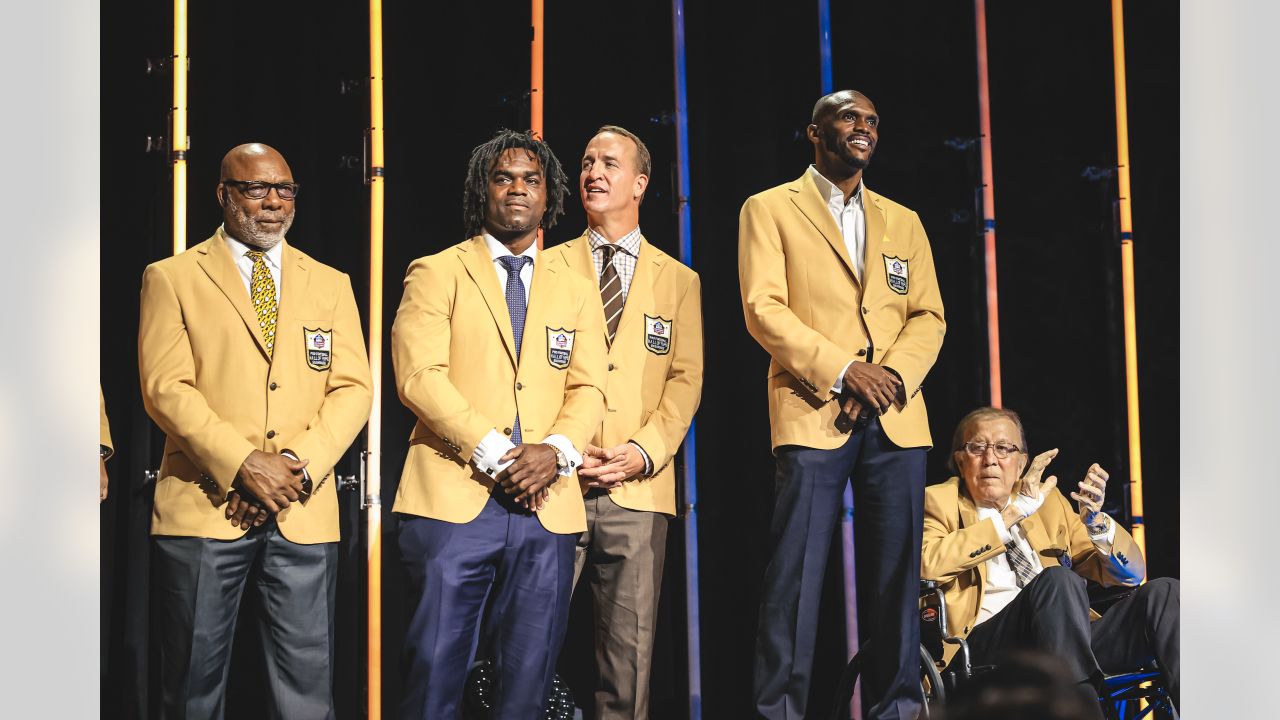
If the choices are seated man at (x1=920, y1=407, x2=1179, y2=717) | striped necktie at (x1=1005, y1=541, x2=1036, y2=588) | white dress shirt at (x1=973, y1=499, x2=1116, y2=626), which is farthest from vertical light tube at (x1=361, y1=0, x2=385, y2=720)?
striped necktie at (x1=1005, y1=541, x2=1036, y2=588)

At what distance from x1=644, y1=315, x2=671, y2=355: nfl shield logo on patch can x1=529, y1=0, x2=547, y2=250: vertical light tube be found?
29.9 inches

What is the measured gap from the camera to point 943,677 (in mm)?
3762

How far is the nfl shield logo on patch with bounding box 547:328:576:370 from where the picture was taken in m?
3.45

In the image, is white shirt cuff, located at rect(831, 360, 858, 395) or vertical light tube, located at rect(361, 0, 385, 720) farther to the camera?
vertical light tube, located at rect(361, 0, 385, 720)

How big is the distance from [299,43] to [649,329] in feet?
4.56

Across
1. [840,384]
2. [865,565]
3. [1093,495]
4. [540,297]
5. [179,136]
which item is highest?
[179,136]

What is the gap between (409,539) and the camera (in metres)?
3.29

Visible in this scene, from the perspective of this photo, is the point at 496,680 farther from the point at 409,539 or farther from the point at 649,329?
the point at 649,329

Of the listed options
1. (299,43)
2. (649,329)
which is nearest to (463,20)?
(299,43)

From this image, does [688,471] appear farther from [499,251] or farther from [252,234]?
[252,234]

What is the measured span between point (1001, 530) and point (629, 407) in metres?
1.14

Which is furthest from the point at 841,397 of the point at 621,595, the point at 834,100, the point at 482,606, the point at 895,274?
the point at 482,606

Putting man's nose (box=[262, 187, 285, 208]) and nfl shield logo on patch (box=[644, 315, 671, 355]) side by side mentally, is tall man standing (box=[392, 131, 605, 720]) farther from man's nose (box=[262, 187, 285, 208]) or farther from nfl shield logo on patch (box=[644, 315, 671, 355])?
man's nose (box=[262, 187, 285, 208])
